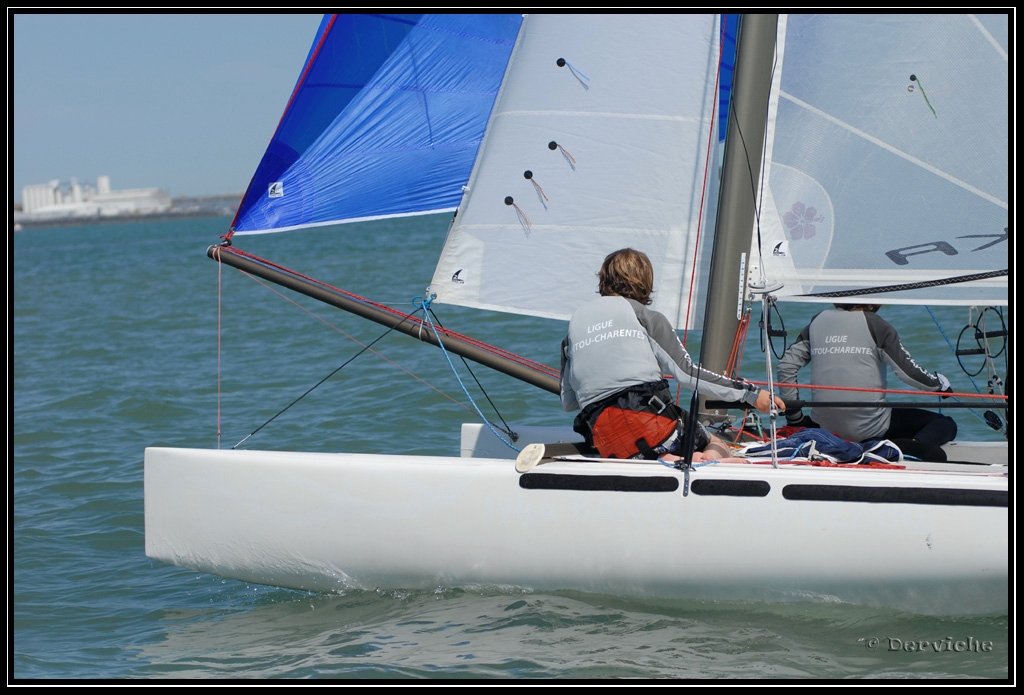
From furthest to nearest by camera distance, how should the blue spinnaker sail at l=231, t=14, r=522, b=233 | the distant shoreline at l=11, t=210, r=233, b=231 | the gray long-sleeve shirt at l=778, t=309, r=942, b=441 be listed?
the distant shoreline at l=11, t=210, r=233, b=231 → the blue spinnaker sail at l=231, t=14, r=522, b=233 → the gray long-sleeve shirt at l=778, t=309, r=942, b=441

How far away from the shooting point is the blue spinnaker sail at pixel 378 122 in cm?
471

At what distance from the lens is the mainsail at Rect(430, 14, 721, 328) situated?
4.49m

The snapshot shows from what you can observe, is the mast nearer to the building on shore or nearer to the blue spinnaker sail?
the blue spinnaker sail

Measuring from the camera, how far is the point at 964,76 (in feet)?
12.9

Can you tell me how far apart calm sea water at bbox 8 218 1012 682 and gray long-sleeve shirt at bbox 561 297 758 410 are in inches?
28.9

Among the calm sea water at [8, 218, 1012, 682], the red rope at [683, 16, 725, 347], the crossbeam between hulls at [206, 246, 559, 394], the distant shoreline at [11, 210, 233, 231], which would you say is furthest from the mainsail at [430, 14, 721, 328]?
the distant shoreline at [11, 210, 233, 231]

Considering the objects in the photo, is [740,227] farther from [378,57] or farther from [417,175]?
[378,57]

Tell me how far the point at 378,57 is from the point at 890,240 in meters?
2.23

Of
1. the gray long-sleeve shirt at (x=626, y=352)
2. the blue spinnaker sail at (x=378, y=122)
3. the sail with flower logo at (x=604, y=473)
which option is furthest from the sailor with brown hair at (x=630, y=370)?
the blue spinnaker sail at (x=378, y=122)

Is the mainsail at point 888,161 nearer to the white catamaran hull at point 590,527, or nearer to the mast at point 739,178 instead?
the mast at point 739,178

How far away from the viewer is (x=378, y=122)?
4754 mm

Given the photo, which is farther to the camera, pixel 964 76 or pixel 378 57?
Result: pixel 378 57

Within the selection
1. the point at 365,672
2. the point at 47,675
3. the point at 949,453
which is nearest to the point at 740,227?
the point at 949,453

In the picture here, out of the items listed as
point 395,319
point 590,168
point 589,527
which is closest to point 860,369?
point 589,527
